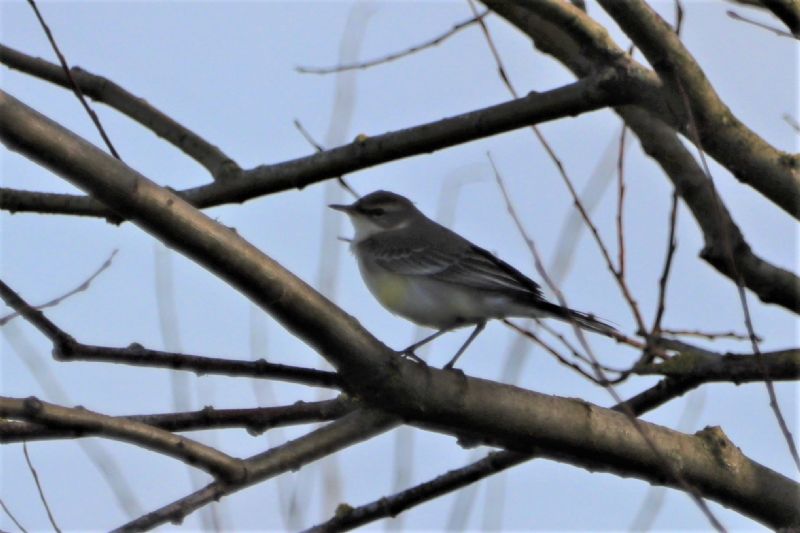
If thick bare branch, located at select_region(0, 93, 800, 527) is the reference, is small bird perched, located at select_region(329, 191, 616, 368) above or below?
above

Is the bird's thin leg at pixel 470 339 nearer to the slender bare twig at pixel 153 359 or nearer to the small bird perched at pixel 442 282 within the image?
the small bird perched at pixel 442 282

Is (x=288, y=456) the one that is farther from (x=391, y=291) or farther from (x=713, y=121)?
(x=391, y=291)

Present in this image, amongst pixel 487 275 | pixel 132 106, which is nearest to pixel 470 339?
pixel 487 275

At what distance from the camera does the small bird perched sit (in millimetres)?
6762

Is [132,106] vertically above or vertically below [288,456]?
above

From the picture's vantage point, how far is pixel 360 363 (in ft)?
12.1

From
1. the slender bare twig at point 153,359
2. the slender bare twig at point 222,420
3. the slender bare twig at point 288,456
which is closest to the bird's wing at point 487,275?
the slender bare twig at point 222,420

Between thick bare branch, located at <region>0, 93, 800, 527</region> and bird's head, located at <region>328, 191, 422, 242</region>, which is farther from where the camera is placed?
bird's head, located at <region>328, 191, 422, 242</region>

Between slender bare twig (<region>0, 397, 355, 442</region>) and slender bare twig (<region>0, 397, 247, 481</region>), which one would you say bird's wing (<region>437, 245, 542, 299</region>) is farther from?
slender bare twig (<region>0, 397, 247, 481</region>)

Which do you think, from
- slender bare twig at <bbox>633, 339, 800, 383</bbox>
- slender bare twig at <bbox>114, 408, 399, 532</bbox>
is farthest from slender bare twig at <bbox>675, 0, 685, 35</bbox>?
slender bare twig at <bbox>114, 408, 399, 532</bbox>

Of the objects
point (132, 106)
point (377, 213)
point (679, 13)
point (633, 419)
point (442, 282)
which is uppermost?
point (377, 213)

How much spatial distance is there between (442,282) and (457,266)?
0.62 ft

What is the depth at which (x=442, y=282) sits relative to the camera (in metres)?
7.21

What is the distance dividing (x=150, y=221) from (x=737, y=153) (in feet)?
8.35
